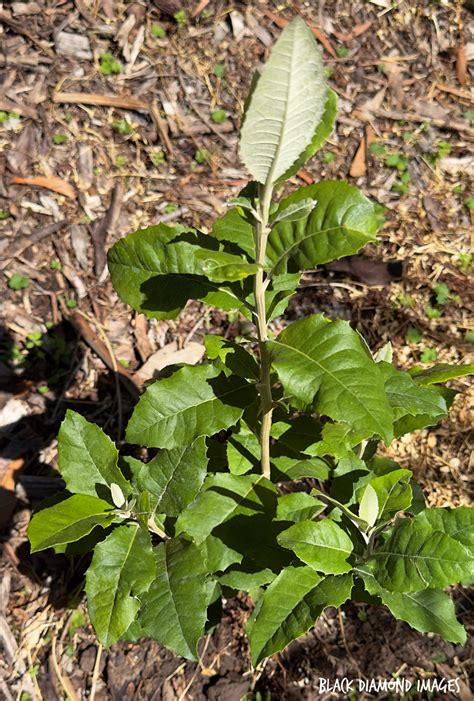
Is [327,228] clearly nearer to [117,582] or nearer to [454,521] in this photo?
[454,521]

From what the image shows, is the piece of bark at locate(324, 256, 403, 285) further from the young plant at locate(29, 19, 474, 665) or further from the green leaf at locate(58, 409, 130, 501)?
the green leaf at locate(58, 409, 130, 501)

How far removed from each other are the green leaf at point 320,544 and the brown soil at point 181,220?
1275 mm

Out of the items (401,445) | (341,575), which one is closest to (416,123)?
(401,445)

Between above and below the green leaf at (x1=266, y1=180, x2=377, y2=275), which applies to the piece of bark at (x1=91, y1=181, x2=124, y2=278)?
below

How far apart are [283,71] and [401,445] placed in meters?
2.59

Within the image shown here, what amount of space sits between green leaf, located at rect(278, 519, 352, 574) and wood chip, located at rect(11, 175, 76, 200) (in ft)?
9.04

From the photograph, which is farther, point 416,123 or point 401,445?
point 416,123

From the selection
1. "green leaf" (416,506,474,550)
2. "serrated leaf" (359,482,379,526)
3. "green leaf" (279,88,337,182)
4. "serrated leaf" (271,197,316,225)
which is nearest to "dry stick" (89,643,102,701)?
"serrated leaf" (359,482,379,526)

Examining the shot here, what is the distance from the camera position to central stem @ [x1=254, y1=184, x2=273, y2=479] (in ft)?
5.20

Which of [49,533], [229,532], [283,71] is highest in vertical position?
[283,71]

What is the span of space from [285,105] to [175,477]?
1.25 m

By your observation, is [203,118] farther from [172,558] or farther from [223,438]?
[172,558]

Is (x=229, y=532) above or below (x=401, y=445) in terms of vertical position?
above

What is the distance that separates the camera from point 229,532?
217 cm
